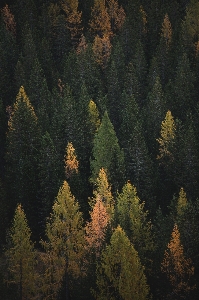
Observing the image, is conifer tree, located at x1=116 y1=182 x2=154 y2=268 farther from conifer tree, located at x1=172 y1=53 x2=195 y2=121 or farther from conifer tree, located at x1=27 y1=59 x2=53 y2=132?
conifer tree, located at x1=172 y1=53 x2=195 y2=121

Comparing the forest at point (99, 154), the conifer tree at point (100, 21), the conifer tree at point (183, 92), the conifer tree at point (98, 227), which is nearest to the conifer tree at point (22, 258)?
the forest at point (99, 154)

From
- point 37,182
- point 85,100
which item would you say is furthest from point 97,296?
point 85,100

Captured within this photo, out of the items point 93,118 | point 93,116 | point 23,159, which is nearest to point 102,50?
point 93,116

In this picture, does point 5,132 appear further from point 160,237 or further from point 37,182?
point 160,237

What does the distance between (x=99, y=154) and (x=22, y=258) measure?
45.6 feet

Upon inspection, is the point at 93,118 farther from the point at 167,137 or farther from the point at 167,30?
the point at 167,30

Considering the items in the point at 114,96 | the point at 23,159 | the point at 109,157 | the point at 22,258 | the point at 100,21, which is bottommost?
the point at 22,258

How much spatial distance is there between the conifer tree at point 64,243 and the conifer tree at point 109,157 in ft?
28.0

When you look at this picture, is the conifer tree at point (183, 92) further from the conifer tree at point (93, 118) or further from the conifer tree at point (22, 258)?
the conifer tree at point (22, 258)

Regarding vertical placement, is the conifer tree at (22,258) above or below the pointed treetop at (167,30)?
below

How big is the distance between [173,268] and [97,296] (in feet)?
19.9

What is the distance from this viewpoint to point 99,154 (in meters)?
45.8

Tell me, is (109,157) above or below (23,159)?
below

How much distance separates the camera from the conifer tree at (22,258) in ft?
120
